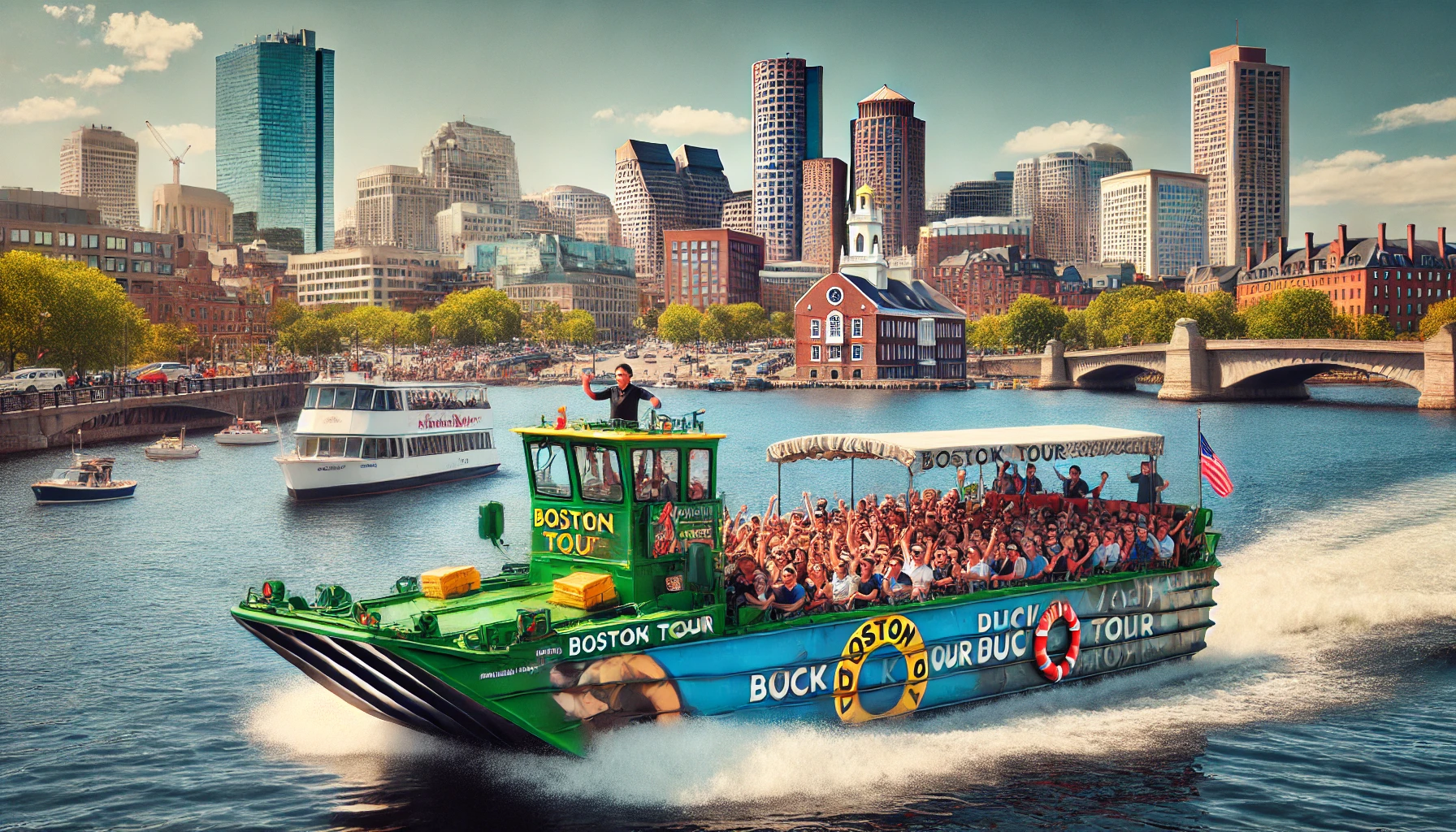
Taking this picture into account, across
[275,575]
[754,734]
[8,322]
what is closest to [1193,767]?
[754,734]

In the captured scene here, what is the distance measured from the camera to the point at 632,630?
50.9ft

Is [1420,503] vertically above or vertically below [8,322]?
below

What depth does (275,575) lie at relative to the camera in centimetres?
3522

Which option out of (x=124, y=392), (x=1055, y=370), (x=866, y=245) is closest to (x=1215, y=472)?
(x=124, y=392)

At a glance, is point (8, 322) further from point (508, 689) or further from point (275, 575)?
point (508, 689)

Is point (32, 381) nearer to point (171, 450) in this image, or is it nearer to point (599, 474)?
point (171, 450)

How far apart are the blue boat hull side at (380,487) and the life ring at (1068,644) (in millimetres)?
39477

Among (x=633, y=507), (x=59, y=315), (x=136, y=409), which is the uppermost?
(x=59, y=315)

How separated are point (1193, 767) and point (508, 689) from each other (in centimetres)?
1113

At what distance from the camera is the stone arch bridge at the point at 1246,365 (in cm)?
9531

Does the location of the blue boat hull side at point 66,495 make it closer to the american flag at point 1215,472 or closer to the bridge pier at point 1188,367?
the american flag at point 1215,472

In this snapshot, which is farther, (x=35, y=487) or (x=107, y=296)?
(x=107, y=296)

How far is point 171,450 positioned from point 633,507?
56716 mm

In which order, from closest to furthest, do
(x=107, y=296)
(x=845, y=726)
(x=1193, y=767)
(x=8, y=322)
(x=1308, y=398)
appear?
(x=845, y=726) → (x=1193, y=767) → (x=8, y=322) → (x=107, y=296) → (x=1308, y=398)
